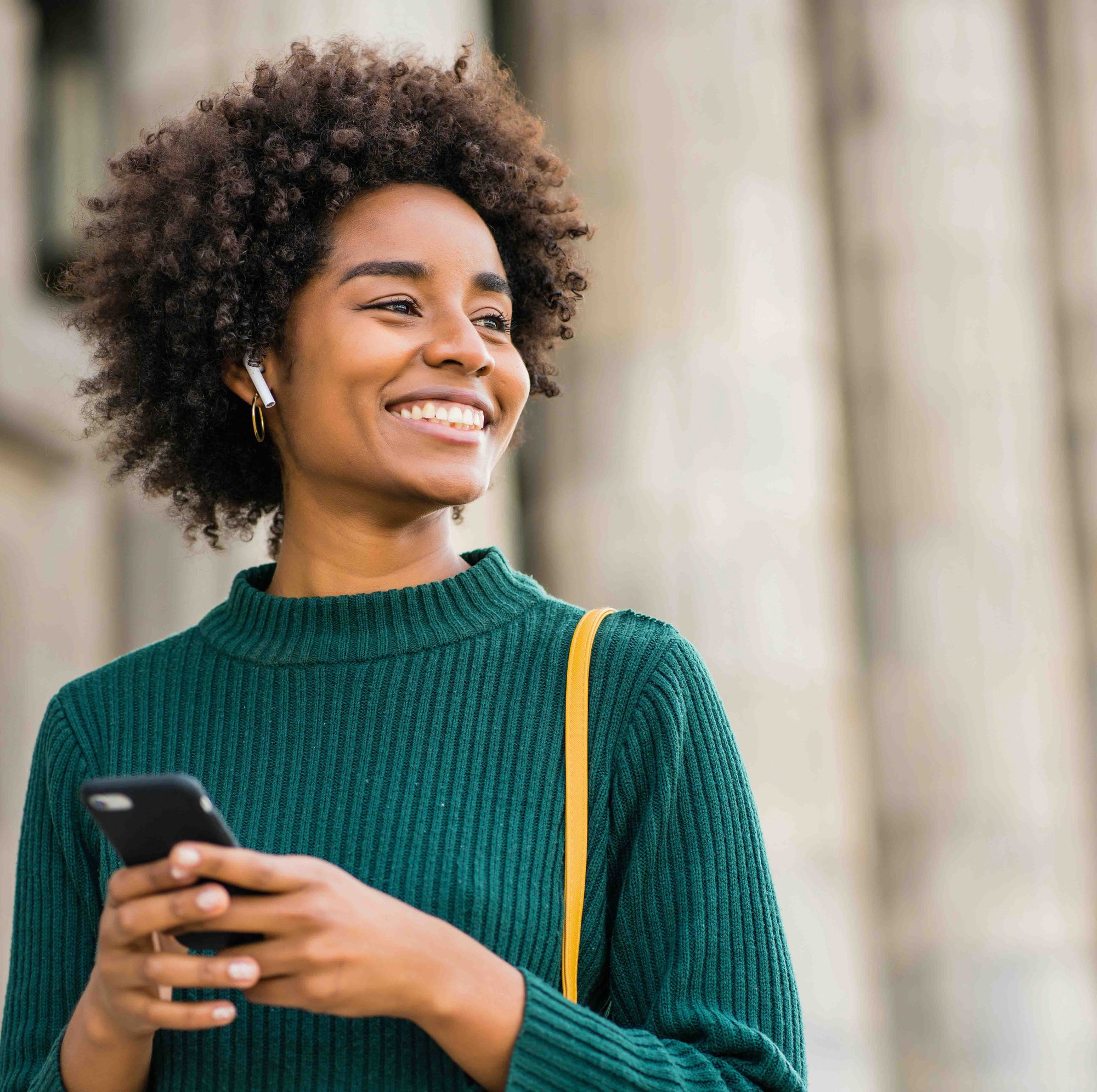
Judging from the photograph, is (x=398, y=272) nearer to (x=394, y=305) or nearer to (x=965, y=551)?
(x=394, y=305)

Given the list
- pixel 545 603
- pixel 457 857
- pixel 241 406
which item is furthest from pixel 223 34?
pixel 457 857

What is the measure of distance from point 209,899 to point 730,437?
16.4 feet

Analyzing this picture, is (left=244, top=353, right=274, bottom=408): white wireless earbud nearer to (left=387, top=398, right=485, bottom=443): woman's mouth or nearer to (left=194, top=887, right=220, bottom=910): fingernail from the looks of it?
(left=387, top=398, right=485, bottom=443): woman's mouth

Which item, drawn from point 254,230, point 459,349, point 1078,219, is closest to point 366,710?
point 459,349

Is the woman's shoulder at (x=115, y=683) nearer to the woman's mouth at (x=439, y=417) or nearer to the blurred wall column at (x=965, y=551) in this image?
the woman's mouth at (x=439, y=417)

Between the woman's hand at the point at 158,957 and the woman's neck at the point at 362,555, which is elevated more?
the woman's neck at the point at 362,555

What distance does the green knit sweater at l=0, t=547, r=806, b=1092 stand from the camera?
6.25 feet

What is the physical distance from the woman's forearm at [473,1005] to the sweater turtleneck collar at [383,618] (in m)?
0.54

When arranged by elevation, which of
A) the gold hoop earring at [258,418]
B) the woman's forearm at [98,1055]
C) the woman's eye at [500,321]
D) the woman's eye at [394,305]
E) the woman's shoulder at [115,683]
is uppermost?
the woman's eye at [394,305]

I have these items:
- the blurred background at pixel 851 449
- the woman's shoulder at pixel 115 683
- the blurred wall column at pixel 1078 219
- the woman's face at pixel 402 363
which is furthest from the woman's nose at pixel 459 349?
the blurred wall column at pixel 1078 219

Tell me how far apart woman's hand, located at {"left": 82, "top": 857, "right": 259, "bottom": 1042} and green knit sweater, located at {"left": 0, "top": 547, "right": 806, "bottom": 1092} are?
0.31 m

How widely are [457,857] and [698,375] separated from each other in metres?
4.55

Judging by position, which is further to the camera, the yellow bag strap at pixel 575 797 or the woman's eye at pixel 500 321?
the woman's eye at pixel 500 321

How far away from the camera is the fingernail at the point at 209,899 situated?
4.96 feet
